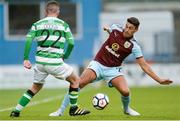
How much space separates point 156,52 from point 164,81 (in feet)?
91.5

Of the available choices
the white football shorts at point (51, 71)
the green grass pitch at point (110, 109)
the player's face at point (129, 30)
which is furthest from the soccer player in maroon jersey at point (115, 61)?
the white football shorts at point (51, 71)

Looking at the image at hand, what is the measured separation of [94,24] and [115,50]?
3368 cm

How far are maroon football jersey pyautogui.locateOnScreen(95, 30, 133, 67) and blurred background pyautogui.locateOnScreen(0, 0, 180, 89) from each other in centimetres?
2268

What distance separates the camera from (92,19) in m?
48.6

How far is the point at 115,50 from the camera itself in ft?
48.5

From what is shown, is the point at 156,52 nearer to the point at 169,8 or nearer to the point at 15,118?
the point at 169,8

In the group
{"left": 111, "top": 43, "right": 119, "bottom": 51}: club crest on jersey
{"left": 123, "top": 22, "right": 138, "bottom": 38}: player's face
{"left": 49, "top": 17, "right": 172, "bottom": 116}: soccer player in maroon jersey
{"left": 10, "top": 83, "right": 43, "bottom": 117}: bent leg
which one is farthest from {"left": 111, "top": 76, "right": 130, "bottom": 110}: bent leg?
{"left": 10, "top": 83, "right": 43, "bottom": 117}: bent leg

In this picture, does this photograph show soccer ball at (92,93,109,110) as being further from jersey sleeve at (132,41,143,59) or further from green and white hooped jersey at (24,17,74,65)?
green and white hooped jersey at (24,17,74,65)

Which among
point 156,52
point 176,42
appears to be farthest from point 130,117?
point 176,42

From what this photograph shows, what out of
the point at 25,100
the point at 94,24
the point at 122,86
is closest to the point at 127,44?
the point at 122,86

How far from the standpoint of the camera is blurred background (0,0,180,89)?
137 feet

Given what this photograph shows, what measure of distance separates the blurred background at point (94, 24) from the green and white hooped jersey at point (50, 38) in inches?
942

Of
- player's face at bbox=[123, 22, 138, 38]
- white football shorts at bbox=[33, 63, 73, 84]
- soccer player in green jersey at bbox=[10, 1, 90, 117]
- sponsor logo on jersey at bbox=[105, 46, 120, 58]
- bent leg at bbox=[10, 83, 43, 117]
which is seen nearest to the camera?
soccer player in green jersey at bbox=[10, 1, 90, 117]

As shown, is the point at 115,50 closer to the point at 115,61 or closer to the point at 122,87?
the point at 115,61
